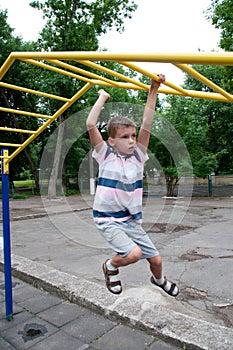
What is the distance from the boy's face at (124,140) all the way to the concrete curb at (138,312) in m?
1.69

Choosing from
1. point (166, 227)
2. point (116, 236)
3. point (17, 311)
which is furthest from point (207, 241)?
point (116, 236)

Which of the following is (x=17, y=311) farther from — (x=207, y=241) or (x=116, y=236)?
(x=207, y=241)

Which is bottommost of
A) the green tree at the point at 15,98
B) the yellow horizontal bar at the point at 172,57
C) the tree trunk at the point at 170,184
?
the tree trunk at the point at 170,184

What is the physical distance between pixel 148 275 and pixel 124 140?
9.83ft

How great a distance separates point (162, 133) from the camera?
13.4 feet

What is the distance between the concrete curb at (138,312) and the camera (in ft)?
7.87

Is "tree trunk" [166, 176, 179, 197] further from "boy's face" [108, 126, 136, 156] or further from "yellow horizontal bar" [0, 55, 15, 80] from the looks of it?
"boy's face" [108, 126, 136, 156]

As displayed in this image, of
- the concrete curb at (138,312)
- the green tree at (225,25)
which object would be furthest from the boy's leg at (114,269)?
the green tree at (225,25)

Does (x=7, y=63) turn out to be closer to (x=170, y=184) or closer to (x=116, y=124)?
(x=116, y=124)

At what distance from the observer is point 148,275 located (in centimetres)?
414

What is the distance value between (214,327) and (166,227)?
5394 mm

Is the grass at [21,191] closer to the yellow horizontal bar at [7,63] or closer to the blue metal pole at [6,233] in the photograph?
the blue metal pole at [6,233]

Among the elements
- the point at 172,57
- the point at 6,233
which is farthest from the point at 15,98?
the point at 172,57

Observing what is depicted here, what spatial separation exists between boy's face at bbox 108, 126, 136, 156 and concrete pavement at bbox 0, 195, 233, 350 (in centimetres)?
169
